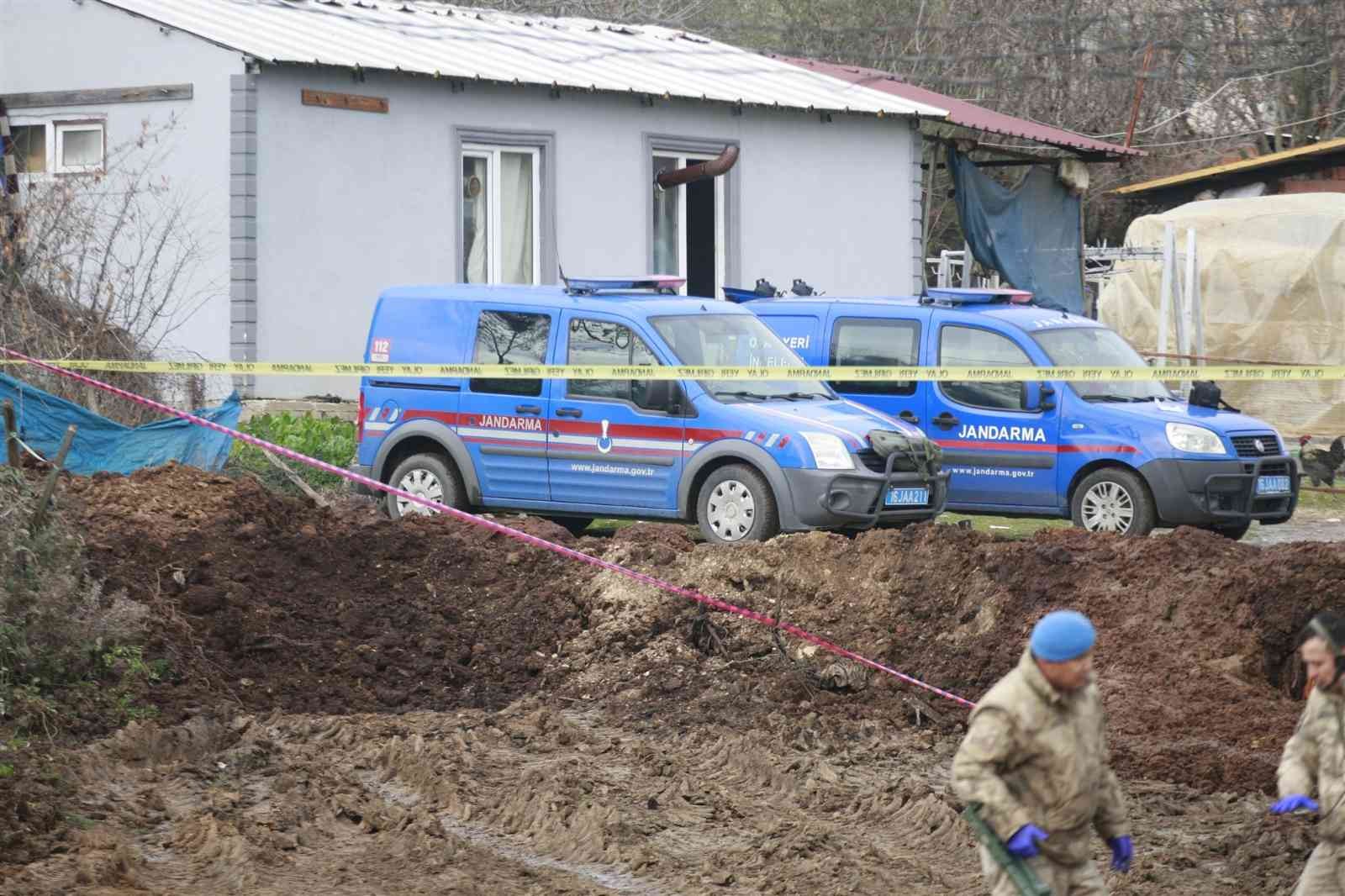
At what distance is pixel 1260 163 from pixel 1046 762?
80.5 feet

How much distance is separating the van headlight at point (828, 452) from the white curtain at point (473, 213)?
24.4ft

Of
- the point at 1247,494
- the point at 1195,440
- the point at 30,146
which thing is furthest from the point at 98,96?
the point at 1247,494

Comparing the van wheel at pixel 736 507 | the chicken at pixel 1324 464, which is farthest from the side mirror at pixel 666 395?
the chicken at pixel 1324 464

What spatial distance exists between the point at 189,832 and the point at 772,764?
2889 mm

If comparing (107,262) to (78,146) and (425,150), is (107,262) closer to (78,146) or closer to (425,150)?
(78,146)

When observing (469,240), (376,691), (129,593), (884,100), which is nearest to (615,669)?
(376,691)

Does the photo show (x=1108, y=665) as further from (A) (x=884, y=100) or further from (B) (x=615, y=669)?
(A) (x=884, y=100)

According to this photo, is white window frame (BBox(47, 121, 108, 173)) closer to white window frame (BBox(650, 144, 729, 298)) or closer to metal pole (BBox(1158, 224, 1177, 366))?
white window frame (BBox(650, 144, 729, 298))

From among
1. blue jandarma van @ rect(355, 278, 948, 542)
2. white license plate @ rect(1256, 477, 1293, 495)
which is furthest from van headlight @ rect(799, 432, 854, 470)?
white license plate @ rect(1256, 477, 1293, 495)

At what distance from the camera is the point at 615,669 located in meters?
10.9

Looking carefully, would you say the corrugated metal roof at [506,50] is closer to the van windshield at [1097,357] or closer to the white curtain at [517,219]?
the white curtain at [517,219]

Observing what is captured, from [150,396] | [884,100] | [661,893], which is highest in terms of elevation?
[884,100]

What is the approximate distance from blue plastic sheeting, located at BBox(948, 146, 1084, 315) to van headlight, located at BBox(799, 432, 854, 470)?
12008 mm

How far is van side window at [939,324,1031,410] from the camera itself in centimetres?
1520
